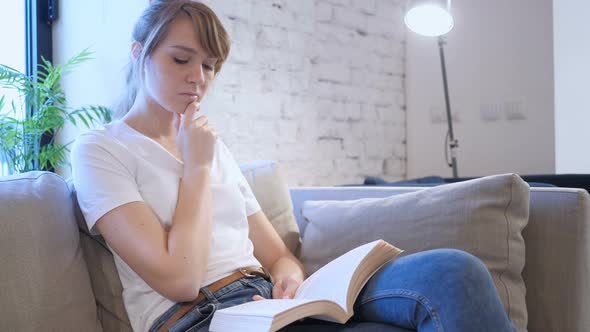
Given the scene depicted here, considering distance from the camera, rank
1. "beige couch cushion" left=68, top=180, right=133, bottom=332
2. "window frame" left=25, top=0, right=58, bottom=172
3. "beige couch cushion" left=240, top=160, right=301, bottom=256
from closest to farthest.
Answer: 1. "beige couch cushion" left=68, top=180, right=133, bottom=332
2. "beige couch cushion" left=240, top=160, right=301, bottom=256
3. "window frame" left=25, top=0, right=58, bottom=172

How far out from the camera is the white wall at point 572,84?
9.42 ft

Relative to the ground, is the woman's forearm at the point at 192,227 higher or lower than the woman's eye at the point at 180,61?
lower

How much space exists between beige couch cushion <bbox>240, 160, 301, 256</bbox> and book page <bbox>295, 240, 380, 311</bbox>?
389 millimetres

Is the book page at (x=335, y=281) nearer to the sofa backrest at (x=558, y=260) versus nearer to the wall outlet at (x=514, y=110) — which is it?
the sofa backrest at (x=558, y=260)

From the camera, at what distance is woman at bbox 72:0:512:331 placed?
3.47ft

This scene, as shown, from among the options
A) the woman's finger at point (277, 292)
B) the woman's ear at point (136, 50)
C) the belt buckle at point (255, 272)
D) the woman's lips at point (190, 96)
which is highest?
the woman's ear at point (136, 50)

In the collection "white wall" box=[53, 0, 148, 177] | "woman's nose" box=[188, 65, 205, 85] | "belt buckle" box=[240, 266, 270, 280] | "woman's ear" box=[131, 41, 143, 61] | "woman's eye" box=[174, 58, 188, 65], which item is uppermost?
"white wall" box=[53, 0, 148, 177]

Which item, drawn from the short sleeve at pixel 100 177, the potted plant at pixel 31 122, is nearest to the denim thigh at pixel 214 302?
the short sleeve at pixel 100 177

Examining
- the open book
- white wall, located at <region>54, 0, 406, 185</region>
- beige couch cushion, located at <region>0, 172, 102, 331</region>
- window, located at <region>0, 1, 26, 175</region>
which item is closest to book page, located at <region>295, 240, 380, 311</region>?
the open book

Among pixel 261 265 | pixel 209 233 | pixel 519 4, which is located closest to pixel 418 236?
pixel 261 265

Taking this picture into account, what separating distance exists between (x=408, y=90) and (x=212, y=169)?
2414mm

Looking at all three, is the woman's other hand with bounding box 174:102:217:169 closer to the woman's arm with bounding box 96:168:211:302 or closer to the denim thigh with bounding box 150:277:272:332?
the woman's arm with bounding box 96:168:211:302

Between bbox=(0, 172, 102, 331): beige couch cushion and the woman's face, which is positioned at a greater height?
the woman's face

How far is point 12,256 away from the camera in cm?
113
